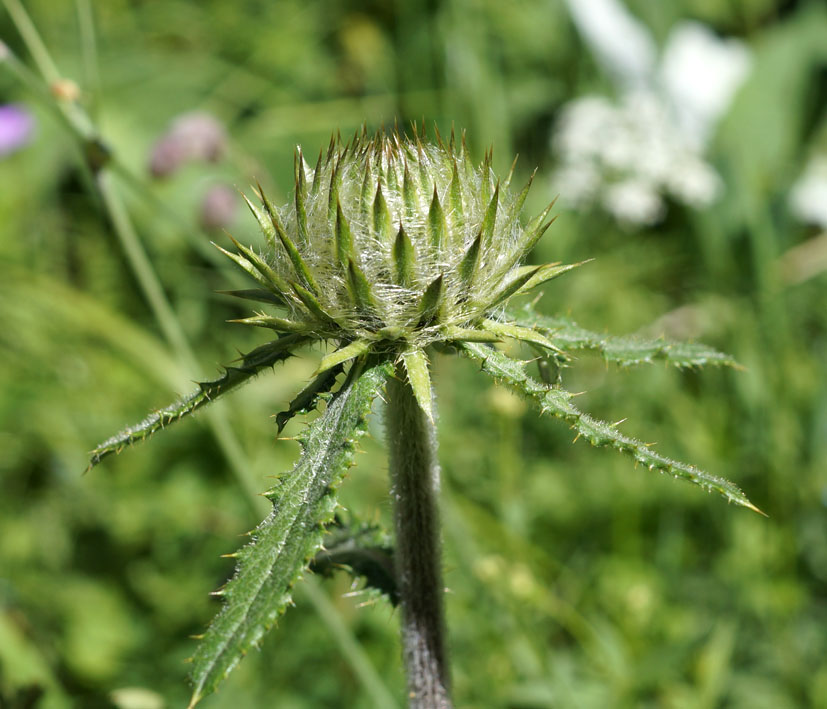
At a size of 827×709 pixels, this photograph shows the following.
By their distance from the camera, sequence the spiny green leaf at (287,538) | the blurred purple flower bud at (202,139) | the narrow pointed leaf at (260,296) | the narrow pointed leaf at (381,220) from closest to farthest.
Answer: the spiny green leaf at (287,538) → the narrow pointed leaf at (381,220) → the narrow pointed leaf at (260,296) → the blurred purple flower bud at (202,139)

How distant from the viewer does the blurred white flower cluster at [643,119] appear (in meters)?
4.16

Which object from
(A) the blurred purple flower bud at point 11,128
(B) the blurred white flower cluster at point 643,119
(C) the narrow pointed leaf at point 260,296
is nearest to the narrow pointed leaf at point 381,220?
(C) the narrow pointed leaf at point 260,296

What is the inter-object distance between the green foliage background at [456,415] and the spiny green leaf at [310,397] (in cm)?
82

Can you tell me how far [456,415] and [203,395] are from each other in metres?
2.28

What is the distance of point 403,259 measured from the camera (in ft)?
4.70

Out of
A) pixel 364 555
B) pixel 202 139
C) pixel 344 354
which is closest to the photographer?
pixel 344 354

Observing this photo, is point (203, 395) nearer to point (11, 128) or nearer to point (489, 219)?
point (489, 219)

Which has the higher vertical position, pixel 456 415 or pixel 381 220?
pixel 456 415

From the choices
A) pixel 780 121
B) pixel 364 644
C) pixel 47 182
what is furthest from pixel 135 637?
pixel 780 121

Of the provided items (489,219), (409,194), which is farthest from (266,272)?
(489,219)

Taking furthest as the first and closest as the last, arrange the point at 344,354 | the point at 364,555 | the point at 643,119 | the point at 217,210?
the point at 643,119 → the point at 217,210 → the point at 364,555 → the point at 344,354

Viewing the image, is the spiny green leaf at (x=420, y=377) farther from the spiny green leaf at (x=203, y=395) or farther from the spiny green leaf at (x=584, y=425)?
the spiny green leaf at (x=203, y=395)

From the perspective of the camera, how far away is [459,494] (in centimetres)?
325

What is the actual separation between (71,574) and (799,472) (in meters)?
2.72
